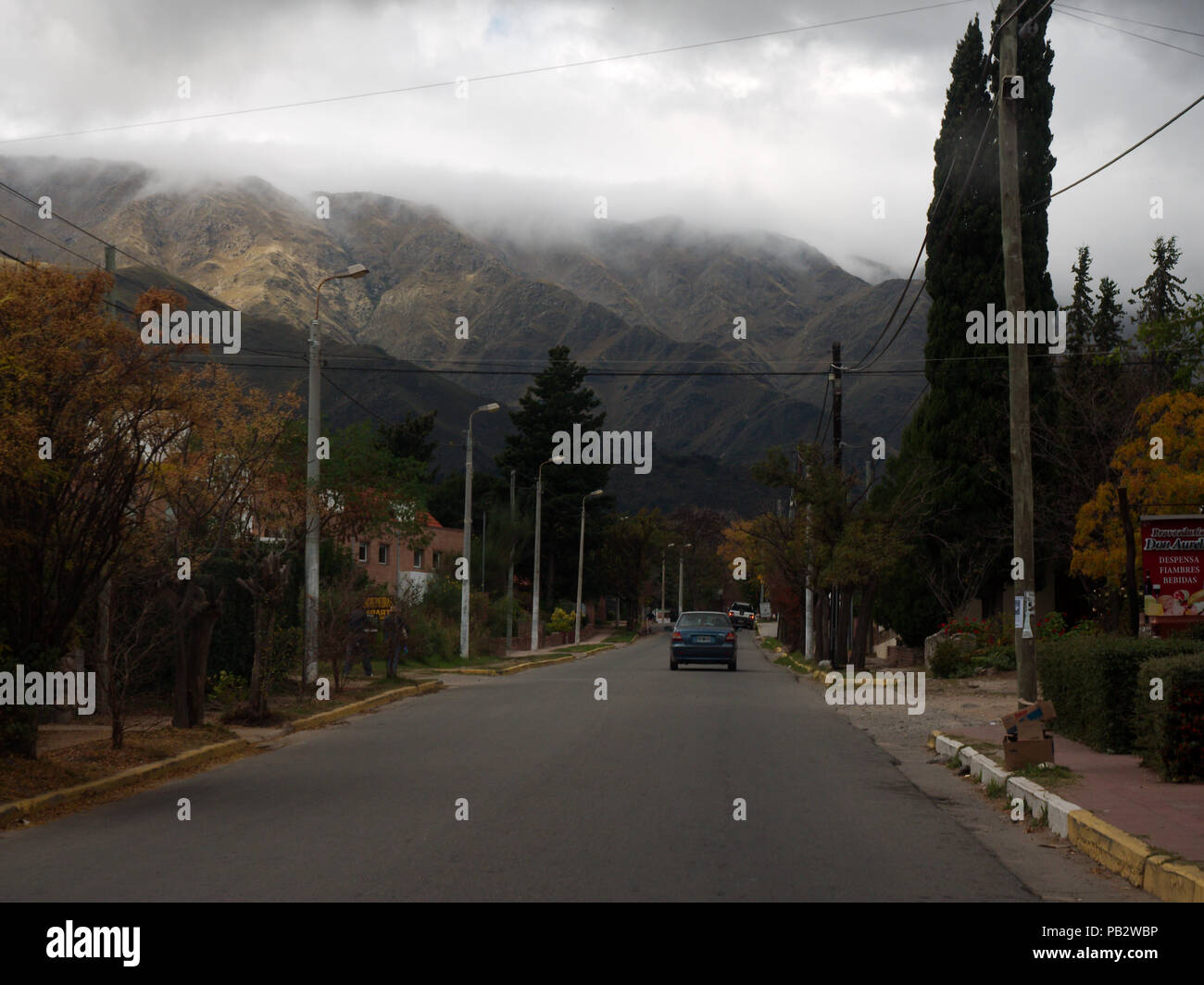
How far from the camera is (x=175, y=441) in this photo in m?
14.6

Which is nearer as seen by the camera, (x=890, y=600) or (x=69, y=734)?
Answer: (x=69, y=734)

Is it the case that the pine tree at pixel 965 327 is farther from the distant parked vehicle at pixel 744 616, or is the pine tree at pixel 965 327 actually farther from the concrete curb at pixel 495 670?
the distant parked vehicle at pixel 744 616

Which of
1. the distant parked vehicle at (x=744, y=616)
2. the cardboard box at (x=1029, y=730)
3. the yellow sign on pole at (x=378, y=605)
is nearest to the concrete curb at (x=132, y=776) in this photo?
the yellow sign on pole at (x=378, y=605)

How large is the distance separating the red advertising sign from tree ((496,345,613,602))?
2345 inches

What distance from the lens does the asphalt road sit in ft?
25.2

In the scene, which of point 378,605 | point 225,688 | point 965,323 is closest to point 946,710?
point 225,688

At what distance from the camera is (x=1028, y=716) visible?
1249 centimetres

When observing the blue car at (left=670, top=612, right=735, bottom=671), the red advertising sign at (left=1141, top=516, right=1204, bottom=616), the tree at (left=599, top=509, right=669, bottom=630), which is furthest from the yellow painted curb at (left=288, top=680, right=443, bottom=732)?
the tree at (left=599, top=509, right=669, bottom=630)

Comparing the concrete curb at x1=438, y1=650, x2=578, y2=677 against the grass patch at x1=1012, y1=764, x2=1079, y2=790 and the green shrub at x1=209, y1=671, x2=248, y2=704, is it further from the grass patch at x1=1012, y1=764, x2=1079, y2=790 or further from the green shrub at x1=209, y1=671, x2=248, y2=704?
the grass patch at x1=1012, y1=764, x2=1079, y2=790

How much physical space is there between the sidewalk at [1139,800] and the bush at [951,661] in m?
15.5
